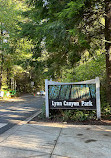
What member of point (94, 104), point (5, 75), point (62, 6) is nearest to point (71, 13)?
point (62, 6)

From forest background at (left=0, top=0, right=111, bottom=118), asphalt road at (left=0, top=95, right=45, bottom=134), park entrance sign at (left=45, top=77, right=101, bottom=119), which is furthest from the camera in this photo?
park entrance sign at (left=45, top=77, right=101, bottom=119)

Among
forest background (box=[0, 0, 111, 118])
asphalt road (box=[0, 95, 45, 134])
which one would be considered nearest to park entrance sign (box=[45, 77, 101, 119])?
forest background (box=[0, 0, 111, 118])

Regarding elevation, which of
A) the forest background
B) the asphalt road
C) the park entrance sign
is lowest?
the asphalt road

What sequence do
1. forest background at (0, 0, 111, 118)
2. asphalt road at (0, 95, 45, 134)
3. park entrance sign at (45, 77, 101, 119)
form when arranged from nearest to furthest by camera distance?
forest background at (0, 0, 111, 118), asphalt road at (0, 95, 45, 134), park entrance sign at (45, 77, 101, 119)

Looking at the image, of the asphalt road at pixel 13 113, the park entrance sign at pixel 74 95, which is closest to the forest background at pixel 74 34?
the park entrance sign at pixel 74 95

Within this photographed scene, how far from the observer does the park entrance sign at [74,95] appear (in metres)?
6.22

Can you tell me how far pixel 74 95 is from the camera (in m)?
6.43

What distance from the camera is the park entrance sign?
6219mm

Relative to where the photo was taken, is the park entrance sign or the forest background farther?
the park entrance sign

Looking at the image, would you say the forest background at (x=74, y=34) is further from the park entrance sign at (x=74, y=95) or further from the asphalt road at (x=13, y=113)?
the asphalt road at (x=13, y=113)

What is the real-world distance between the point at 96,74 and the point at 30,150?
18.5 ft

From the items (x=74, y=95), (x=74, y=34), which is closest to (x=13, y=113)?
(x=74, y=95)

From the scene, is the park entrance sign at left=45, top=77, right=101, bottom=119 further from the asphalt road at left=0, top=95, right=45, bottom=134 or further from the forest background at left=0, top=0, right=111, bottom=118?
the asphalt road at left=0, top=95, right=45, bottom=134

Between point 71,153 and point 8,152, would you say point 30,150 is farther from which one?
point 71,153
